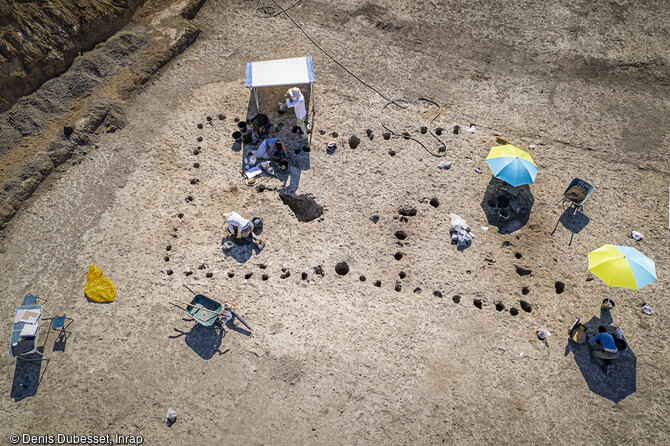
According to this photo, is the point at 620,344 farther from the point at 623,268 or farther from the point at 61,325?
the point at 61,325

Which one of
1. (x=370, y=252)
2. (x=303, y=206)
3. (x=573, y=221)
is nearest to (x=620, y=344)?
(x=573, y=221)

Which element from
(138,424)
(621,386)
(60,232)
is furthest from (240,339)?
(621,386)

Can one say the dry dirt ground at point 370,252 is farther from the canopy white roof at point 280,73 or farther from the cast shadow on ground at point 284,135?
the canopy white roof at point 280,73

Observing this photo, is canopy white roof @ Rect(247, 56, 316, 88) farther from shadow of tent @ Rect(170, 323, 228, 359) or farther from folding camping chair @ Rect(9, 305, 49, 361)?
folding camping chair @ Rect(9, 305, 49, 361)

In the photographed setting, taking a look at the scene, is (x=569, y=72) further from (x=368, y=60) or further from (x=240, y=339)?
(x=240, y=339)

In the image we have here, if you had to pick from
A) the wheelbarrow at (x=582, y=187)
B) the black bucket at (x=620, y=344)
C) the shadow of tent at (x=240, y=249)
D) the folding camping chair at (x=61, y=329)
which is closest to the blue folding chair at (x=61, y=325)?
the folding camping chair at (x=61, y=329)

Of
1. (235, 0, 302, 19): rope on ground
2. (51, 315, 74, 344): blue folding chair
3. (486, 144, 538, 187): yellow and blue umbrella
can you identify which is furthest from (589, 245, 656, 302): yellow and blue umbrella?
(235, 0, 302, 19): rope on ground
